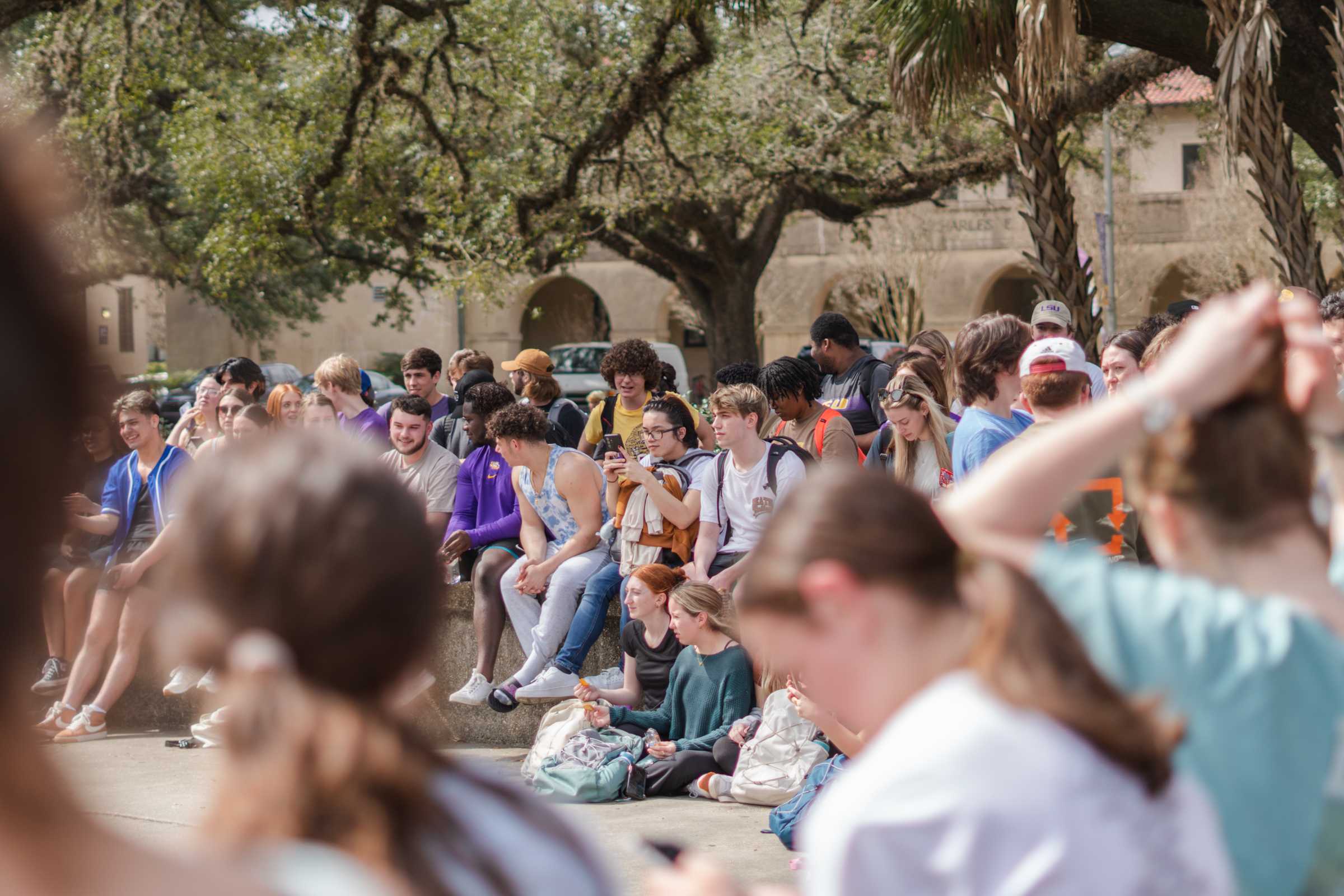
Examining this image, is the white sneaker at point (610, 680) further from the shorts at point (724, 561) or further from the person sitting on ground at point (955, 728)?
the person sitting on ground at point (955, 728)

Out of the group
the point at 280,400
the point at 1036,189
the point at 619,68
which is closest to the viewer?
the point at 280,400

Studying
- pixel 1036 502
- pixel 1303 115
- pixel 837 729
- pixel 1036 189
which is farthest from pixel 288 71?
pixel 1036 502

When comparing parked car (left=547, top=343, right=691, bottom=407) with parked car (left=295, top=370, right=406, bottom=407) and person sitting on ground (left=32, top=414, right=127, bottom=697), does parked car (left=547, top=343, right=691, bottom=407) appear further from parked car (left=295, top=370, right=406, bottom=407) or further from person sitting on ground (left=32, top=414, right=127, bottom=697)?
person sitting on ground (left=32, top=414, right=127, bottom=697)

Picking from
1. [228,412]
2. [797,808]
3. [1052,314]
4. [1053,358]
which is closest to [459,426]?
[228,412]

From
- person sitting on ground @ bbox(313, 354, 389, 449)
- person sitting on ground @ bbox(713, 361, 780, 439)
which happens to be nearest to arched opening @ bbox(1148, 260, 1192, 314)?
person sitting on ground @ bbox(713, 361, 780, 439)

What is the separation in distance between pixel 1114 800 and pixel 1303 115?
10.1 m

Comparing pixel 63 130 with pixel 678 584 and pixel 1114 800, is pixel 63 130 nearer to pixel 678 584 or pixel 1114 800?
pixel 678 584

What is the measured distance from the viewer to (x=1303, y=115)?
10.3m

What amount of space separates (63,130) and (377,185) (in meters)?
3.63

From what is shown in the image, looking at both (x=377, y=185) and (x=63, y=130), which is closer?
(x=63, y=130)

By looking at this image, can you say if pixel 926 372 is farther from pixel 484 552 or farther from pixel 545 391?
pixel 545 391

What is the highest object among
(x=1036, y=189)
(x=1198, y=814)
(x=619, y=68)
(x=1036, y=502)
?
(x=619, y=68)

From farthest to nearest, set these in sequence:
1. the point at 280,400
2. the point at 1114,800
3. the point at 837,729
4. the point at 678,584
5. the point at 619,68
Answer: the point at 619,68 < the point at 280,400 < the point at 678,584 < the point at 837,729 < the point at 1114,800

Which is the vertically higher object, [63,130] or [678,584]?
→ [63,130]
